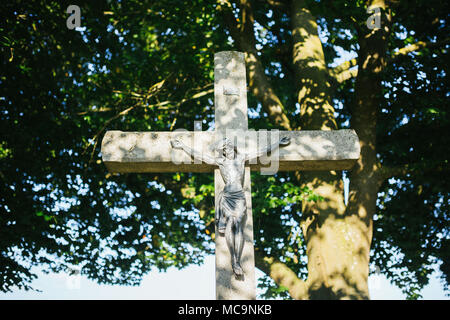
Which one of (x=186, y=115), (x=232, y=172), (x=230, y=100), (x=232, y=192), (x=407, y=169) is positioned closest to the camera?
(x=232, y=192)

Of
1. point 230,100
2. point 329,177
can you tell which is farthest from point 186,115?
point 230,100

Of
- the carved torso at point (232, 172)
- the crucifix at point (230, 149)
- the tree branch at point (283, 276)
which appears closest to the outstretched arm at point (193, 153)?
the crucifix at point (230, 149)

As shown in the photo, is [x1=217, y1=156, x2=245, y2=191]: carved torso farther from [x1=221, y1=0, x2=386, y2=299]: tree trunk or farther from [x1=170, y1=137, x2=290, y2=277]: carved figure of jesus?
[x1=221, y1=0, x2=386, y2=299]: tree trunk

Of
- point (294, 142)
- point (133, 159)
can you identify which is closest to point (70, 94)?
point (133, 159)

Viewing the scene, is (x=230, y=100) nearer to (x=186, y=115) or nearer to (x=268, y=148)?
(x=268, y=148)

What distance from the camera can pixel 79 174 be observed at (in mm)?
10250

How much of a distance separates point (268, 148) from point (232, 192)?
0.79 metres

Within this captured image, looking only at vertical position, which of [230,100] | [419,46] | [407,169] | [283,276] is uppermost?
[419,46]

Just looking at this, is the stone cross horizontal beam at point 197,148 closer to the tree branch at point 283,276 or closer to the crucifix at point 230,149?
the crucifix at point 230,149

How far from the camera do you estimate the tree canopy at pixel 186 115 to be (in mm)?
8023

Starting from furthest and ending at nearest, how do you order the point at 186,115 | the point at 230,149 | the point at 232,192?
the point at 186,115 → the point at 230,149 → the point at 232,192

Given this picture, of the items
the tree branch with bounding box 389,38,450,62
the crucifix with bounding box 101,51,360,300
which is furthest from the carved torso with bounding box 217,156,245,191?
the tree branch with bounding box 389,38,450,62

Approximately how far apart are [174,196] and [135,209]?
3.71ft

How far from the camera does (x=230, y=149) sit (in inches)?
186
